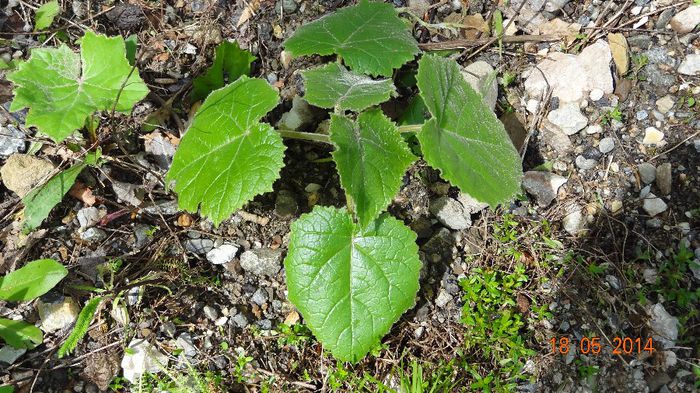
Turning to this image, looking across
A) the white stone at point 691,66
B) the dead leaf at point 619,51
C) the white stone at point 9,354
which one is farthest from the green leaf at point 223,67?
the white stone at point 691,66

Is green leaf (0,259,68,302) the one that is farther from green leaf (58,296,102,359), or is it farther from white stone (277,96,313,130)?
white stone (277,96,313,130)

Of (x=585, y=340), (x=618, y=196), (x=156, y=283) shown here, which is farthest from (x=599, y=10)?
(x=156, y=283)

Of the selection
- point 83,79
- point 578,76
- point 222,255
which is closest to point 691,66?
point 578,76

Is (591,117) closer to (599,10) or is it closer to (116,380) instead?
(599,10)

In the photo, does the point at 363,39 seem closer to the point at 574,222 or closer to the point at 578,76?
the point at 578,76

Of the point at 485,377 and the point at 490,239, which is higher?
the point at 490,239

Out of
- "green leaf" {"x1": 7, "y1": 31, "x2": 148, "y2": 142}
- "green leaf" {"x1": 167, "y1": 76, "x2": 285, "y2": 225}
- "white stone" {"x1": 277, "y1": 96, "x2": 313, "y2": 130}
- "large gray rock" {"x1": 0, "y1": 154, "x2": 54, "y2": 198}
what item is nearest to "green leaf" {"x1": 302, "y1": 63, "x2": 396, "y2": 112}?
"green leaf" {"x1": 167, "y1": 76, "x2": 285, "y2": 225}

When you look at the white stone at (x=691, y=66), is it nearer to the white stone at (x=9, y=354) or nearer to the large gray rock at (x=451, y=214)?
the large gray rock at (x=451, y=214)
